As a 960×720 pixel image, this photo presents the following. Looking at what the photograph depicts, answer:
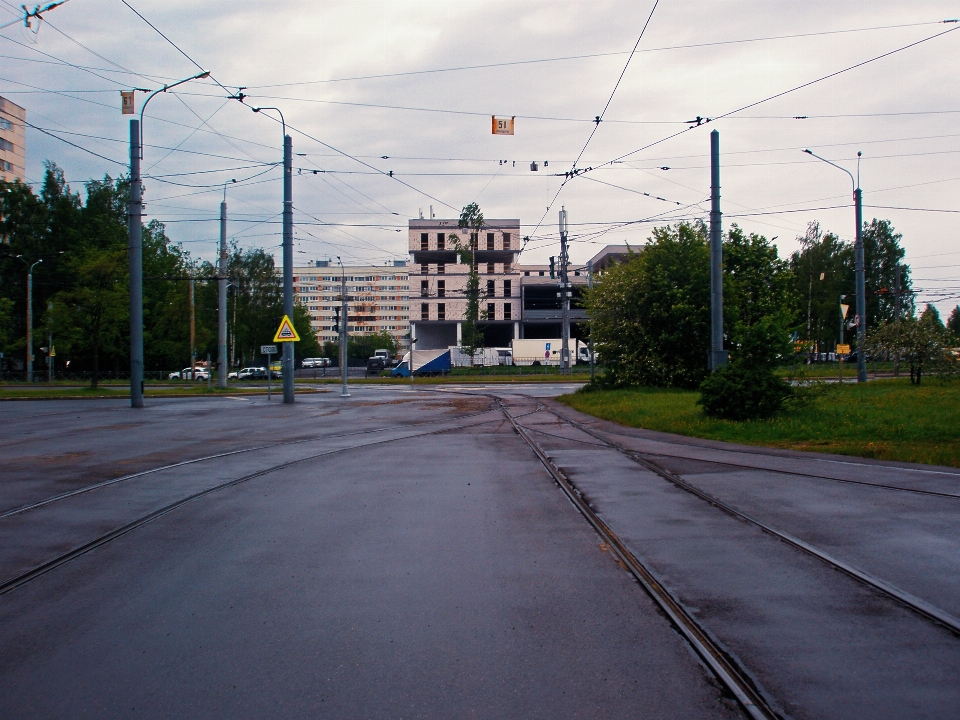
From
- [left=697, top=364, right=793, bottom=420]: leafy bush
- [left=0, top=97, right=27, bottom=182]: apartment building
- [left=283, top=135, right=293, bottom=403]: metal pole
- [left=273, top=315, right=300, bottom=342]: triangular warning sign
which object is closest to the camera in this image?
[left=697, top=364, right=793, bottom=420]: leafy bush

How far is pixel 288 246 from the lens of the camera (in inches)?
1211

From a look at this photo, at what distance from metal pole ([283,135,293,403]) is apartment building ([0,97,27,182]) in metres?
63.6

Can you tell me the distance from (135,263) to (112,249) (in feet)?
95.7

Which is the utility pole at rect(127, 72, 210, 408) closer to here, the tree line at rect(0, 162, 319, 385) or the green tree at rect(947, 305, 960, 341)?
the tree line at rect(0, 162, 319, 385)

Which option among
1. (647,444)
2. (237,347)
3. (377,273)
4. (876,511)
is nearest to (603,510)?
(876,511)

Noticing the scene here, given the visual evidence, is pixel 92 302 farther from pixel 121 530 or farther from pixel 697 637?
pixel 697 637

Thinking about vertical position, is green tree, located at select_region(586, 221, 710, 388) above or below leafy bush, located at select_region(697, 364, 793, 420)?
above

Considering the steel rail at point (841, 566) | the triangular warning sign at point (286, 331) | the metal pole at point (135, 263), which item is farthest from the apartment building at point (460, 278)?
the steel rail at point (841, 566)

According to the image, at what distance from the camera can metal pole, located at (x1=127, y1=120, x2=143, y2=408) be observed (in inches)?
1081

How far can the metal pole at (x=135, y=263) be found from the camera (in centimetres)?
2745

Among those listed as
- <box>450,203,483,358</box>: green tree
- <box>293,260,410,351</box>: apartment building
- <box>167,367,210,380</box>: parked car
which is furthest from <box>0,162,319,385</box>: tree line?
<box>293,260,410,351</box>: apartment building

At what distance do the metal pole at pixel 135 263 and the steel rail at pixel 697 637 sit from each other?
944 inches

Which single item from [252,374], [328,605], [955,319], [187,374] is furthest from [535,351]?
[955,319]

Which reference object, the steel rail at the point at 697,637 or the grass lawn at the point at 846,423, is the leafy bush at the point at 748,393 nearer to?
A: the grass lawn at the point at 846,423
